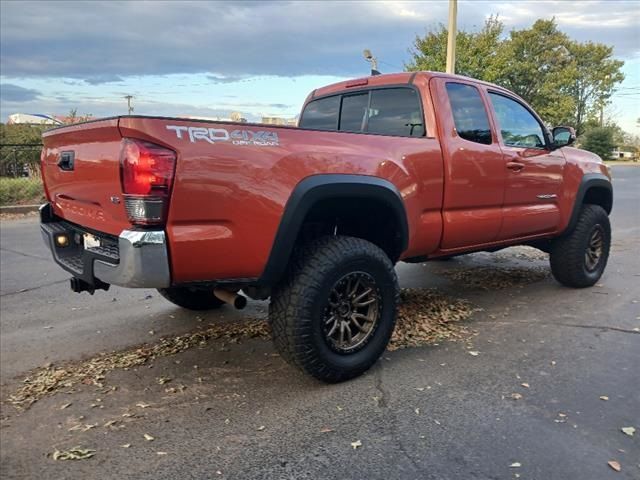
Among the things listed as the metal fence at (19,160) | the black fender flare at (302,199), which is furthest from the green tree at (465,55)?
the black fender flare at (302,199)

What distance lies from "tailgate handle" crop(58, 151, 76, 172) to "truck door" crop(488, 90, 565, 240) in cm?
328

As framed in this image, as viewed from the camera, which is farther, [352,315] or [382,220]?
[382,220]

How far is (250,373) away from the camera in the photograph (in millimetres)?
3709

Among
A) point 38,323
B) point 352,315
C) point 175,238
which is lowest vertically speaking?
point 38,323

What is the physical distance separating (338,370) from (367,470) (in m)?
0.89

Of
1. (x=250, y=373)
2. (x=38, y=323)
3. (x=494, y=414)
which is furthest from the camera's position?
(x=38, y=323)

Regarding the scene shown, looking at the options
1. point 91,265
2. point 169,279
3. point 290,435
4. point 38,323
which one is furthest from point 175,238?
point 38,323

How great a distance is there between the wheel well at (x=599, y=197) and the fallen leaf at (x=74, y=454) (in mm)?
5053

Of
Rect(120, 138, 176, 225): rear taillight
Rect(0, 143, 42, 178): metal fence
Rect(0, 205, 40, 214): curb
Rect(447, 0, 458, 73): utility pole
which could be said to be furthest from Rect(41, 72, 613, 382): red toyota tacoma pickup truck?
Rect(0, 143, 42, 178): metal fence

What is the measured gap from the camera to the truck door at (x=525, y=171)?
4723mm

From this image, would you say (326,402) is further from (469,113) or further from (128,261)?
(469,113)

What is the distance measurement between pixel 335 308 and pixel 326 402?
0.57m

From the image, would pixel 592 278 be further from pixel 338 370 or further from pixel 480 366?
pixel 338 370

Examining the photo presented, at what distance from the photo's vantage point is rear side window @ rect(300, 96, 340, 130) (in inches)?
194
